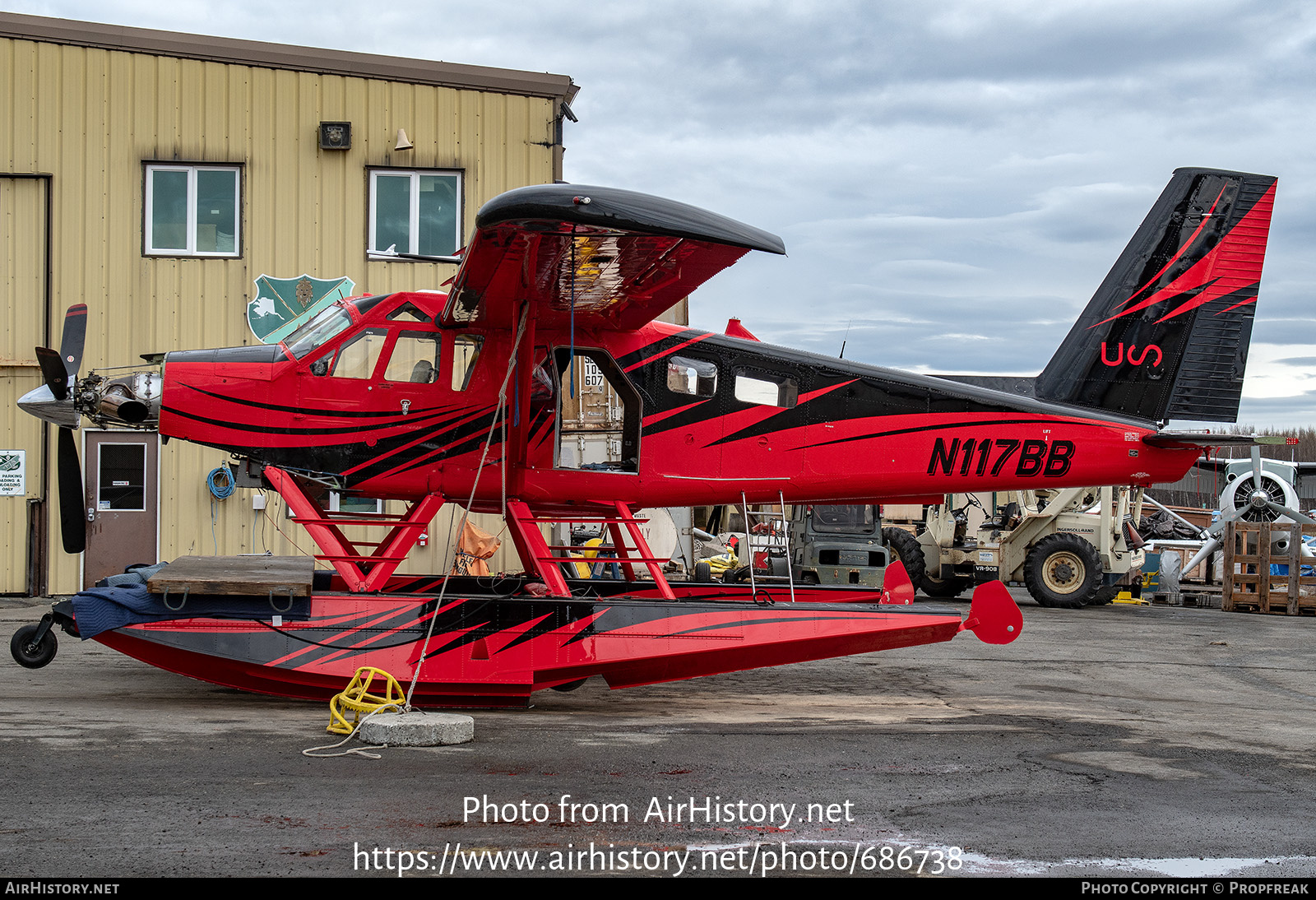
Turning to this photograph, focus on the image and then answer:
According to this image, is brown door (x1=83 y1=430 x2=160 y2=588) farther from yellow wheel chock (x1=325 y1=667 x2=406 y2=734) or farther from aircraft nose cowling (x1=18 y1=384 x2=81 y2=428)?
yellow wheel chock (x1=325 y1=667 x2=406 y2=734)

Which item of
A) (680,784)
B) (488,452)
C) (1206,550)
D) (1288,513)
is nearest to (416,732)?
(680,784)

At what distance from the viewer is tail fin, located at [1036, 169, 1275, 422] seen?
9.05 m

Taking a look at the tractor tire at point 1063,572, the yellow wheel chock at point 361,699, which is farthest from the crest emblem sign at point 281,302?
the tractor tire at point 1063,572

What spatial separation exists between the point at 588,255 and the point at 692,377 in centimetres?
195

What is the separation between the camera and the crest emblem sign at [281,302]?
1433cm

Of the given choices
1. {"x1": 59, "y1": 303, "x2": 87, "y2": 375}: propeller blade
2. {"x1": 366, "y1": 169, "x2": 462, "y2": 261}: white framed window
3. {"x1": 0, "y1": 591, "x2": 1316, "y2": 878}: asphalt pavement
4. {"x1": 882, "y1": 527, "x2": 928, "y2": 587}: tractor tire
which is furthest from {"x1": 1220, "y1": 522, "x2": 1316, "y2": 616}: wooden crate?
{"x1": 59, "y1": 303, "x2": 87, "y2": 375}: propeller blade

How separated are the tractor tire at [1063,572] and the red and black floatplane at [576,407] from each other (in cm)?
891

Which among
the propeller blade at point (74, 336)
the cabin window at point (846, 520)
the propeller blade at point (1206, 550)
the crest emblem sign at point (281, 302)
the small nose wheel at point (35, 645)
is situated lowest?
the propeller blade at point (1206, 550)

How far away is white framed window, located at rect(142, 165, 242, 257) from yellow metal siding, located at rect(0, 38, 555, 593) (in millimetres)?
140

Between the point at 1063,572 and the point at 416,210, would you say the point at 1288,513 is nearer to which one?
the point at 1063,572

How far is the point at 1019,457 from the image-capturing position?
8734 millimetres

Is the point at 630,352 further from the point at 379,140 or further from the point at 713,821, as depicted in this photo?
the point at 379,140

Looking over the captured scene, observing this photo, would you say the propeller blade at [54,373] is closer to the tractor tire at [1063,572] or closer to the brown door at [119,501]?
the brown door at [119,501]

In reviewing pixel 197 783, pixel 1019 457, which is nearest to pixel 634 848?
pixel 197 783
